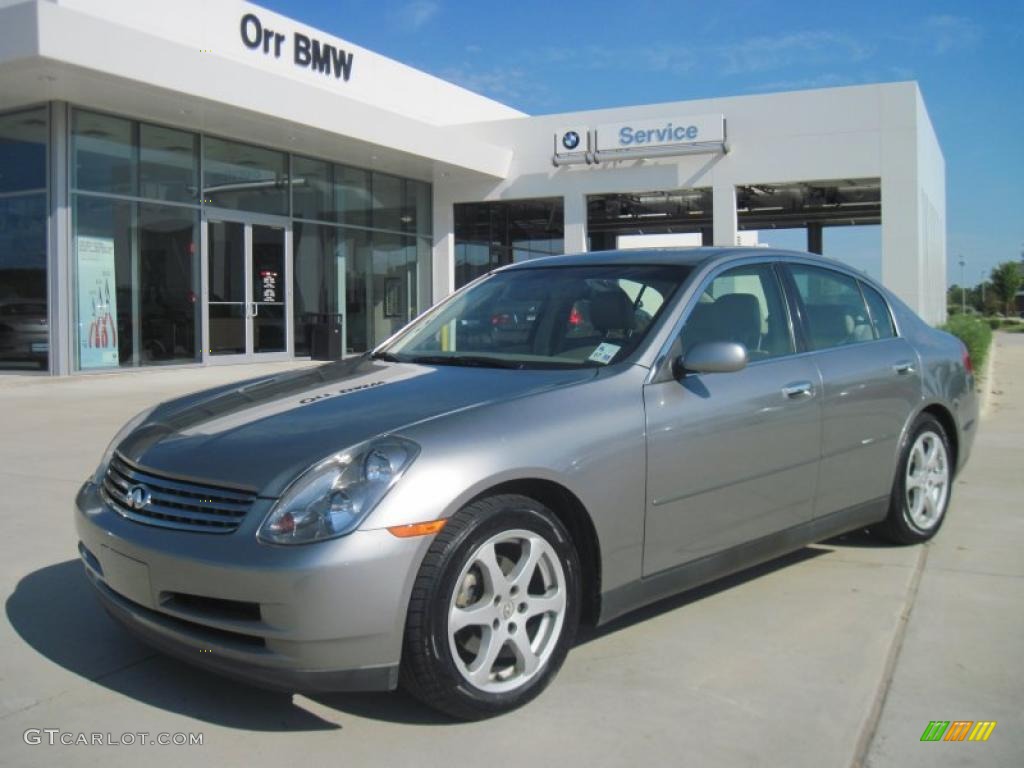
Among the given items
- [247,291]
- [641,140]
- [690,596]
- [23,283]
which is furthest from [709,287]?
[641,140]

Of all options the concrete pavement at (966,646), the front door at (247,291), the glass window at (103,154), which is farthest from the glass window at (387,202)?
the concrete pavement at (966,646)

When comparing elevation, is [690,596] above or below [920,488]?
below

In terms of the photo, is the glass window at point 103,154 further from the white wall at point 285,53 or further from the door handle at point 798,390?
the door handle at point 798,390

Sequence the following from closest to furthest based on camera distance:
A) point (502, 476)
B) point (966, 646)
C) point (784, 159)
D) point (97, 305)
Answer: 1. point (502, 476)
2. point (966, 646)
3. point (97, 305)
4. point (784, 159)

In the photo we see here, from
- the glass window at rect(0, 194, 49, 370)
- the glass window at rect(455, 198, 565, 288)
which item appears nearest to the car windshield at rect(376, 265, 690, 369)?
the glass window at rect(0, 194, 49, 370)

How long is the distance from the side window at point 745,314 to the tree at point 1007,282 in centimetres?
9397

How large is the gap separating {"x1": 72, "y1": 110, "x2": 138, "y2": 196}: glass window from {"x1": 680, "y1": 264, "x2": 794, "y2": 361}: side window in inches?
513

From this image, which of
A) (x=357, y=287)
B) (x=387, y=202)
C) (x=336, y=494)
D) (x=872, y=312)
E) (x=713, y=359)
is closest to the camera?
(x=336, y=494)

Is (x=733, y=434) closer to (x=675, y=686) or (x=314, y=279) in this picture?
A: (x=675, y=686)

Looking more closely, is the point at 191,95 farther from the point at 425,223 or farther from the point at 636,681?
the point at 636,681

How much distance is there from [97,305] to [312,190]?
5988 millimetres

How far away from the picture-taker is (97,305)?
1502cm

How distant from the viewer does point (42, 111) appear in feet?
47.5

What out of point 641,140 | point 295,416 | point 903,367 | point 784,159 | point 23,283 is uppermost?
point 641,140
